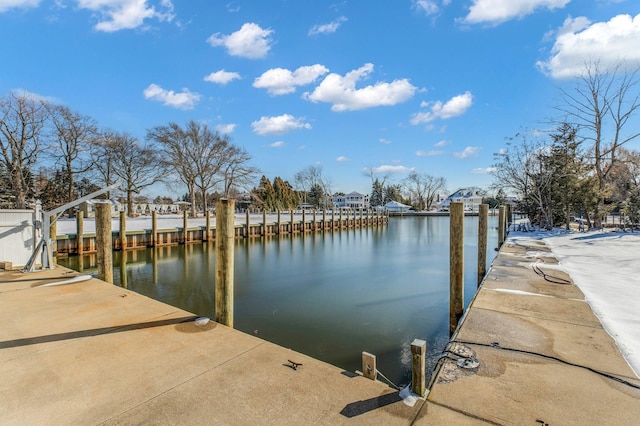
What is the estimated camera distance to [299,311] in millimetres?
6195

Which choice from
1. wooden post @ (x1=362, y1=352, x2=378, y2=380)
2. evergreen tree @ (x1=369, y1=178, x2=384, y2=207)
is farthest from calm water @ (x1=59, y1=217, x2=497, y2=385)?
evergreen tree @ (x1=369, y1=178, x2=384, y2=207)

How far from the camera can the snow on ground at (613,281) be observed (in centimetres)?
333

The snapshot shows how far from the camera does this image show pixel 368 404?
2.13 metres

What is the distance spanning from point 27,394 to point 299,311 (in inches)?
169

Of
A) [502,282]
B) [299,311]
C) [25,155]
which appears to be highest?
[25,155]

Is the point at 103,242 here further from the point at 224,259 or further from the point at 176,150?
the point at 176,150

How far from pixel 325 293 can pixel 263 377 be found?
5.16 meters

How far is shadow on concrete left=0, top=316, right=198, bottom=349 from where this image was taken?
305 centimetres

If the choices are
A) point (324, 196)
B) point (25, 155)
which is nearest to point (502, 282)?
point (25, 155)

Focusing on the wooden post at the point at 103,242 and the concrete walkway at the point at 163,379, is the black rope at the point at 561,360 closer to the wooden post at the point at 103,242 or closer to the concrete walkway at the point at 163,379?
the concrete walkway at the point at 163,379

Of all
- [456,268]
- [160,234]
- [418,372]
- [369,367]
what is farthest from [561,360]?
[160,234]

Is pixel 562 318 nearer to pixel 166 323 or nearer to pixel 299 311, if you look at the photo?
pixel 299 311

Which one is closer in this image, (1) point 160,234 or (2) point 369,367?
(2) point 369,367

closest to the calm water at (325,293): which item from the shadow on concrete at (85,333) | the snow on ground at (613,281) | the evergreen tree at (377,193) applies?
the shadow on concrete at (85,333)
